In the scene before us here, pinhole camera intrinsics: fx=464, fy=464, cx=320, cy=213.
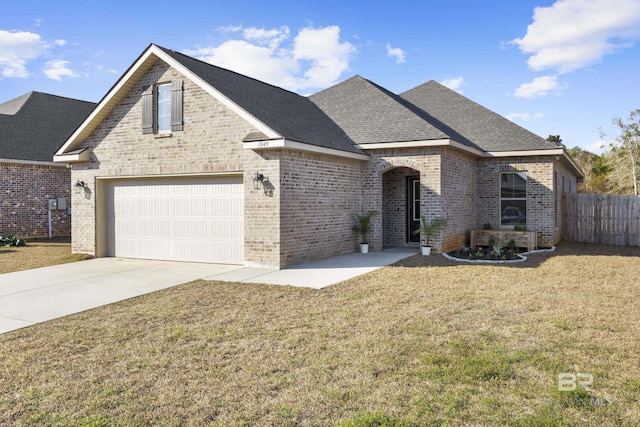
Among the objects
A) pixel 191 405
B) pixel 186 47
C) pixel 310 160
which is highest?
pixel 186 47

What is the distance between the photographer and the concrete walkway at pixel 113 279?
24.3 ft

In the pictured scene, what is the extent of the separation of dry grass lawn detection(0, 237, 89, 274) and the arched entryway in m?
9.58

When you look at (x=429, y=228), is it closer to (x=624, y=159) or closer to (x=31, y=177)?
(x=31, y=177)

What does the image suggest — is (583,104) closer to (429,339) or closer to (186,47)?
(186,47)

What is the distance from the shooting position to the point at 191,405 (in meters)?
3.90

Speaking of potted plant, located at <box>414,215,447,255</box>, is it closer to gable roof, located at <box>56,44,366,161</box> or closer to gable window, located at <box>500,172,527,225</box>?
gable roof, located at <box>56,44,366,161</box>

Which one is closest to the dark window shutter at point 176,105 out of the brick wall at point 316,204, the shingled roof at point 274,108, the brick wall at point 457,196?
the shingled roof at point 274,108

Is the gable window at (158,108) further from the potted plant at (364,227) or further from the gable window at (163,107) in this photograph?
the potted plant at (364,227)

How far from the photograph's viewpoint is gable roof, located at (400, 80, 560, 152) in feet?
50.6

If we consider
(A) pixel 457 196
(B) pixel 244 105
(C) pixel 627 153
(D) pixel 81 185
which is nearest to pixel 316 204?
(B) pixel 244 105

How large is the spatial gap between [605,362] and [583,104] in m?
25.1

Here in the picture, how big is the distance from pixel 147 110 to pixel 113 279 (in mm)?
5170

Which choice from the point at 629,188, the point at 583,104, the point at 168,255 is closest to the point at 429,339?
the point at 168,255

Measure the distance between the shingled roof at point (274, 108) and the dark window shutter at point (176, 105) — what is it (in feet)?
2.01
